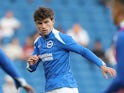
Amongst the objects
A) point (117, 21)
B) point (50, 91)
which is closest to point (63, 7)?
point (50, 91)

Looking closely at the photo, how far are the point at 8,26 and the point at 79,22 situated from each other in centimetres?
347

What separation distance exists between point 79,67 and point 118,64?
12.7 meters

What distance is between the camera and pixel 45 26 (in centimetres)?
698

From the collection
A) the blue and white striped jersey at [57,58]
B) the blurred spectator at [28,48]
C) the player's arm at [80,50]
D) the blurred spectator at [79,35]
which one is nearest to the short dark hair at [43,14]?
the blue and white striped jersey at [57,58]

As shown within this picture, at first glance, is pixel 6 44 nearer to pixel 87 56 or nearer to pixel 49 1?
pixel 49 1

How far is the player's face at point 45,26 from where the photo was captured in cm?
697

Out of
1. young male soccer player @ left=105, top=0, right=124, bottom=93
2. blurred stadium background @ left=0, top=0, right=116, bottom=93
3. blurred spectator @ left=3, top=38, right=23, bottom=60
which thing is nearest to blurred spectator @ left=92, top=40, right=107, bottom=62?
blurred stadium background @ left=0, top=0, right=116, bottom=93

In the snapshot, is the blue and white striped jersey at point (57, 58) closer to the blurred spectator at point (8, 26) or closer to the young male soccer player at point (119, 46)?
the young male soccer player at point (119, 46)

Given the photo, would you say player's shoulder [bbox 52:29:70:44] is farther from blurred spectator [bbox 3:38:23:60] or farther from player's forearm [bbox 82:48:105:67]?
blurred spectator [bbox 3:38:23:60]

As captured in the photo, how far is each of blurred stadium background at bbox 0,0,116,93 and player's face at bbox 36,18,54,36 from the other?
362 inches

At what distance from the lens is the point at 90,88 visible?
17.2 m

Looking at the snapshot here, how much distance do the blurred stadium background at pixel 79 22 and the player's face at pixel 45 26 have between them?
362 inches

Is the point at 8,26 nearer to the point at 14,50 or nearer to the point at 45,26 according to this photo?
the point at 14,50

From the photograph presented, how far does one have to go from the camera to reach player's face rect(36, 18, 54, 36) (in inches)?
275
